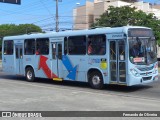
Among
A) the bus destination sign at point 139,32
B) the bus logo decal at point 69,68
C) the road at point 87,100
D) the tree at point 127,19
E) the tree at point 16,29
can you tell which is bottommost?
the road at point 87,100

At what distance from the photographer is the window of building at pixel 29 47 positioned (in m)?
20.2

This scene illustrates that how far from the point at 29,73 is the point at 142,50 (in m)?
Answer: 7.81

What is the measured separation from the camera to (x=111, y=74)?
15531mm

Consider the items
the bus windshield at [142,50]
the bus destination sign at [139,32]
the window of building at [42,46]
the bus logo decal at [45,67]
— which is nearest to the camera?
the bus windshield at [142,50]

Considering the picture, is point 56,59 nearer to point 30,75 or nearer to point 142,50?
point 30,75

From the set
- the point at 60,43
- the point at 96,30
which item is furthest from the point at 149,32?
the point at 60,43

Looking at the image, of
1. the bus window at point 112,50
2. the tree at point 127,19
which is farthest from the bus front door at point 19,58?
the tree at point 127,19

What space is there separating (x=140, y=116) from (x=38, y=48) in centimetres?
1145

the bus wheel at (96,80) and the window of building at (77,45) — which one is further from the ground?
the window of building at (77,45)

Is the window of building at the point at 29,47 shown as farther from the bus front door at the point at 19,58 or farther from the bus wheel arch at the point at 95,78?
the bus wheel arch at the point at 95,78

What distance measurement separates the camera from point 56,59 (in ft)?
60.7

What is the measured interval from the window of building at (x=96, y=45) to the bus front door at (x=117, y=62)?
1.58 ft

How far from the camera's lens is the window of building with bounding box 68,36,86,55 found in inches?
666

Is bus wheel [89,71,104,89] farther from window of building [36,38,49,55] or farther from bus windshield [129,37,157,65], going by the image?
window of building [36,38,49,55]
